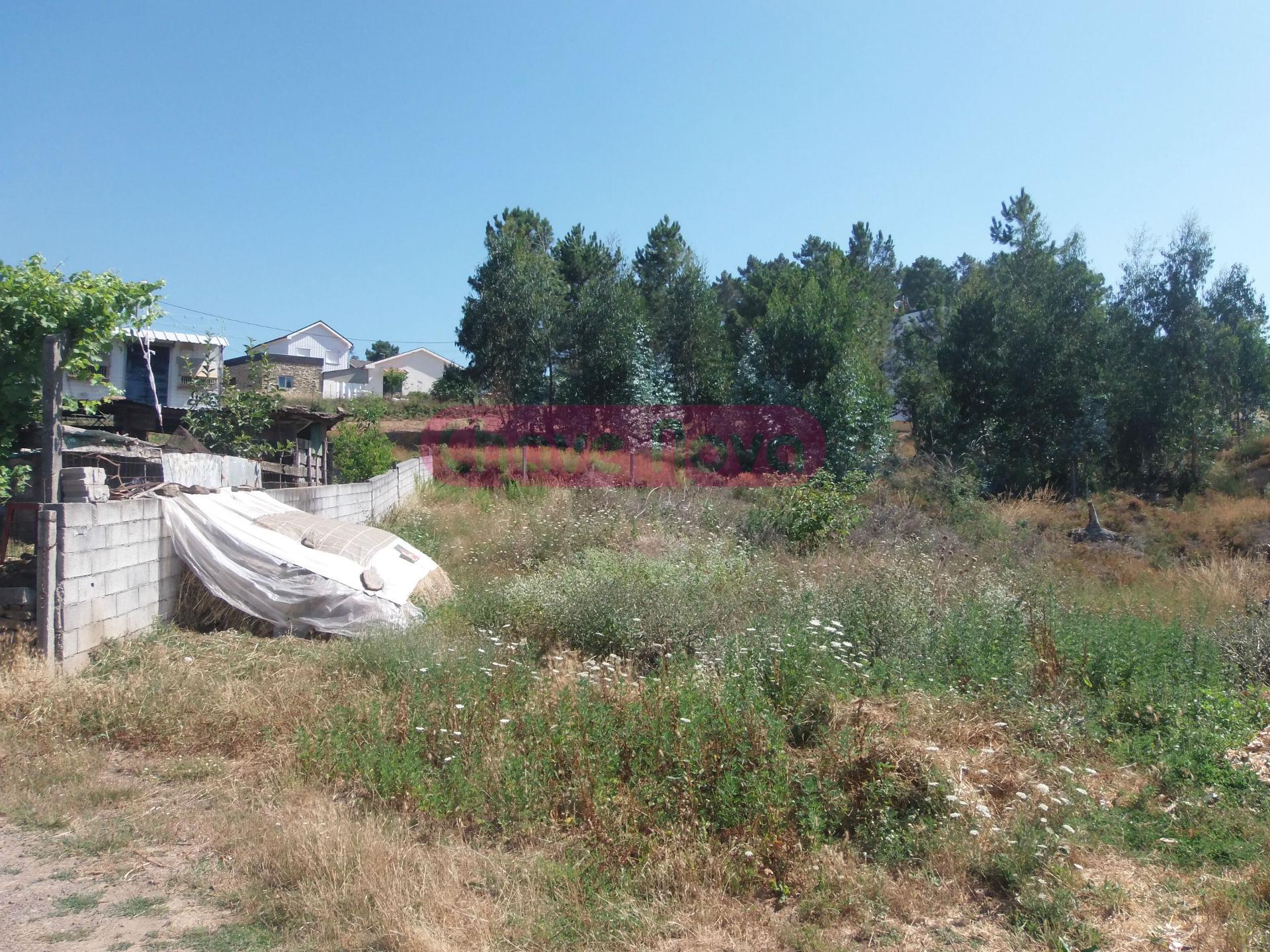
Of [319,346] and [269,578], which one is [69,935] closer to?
[269,578]

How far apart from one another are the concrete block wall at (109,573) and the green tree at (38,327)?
1.16 metres

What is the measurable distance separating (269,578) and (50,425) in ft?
5.56

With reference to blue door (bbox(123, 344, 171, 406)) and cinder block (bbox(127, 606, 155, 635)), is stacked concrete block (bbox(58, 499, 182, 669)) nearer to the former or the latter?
cinder block (bbox(127, 606, 155, 635))

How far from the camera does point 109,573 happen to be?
5.34m

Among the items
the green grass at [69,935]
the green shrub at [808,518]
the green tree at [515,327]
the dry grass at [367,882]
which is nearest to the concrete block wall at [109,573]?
the dry grass at [367,882]

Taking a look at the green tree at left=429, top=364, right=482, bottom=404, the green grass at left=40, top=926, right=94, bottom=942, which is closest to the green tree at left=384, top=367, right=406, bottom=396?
the green tree at left=429, top=364, right=482, bottom=404

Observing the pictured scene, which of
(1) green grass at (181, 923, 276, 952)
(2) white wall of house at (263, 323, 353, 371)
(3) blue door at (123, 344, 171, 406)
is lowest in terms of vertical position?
(1) green grass at (181, 923, 276, 952)

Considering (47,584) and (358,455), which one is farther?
(358,455)

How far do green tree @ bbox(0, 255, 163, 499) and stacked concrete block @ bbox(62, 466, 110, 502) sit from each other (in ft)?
2.47

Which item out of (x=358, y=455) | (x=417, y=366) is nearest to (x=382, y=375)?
(x=417, y=366)

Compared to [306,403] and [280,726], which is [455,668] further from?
[306,403]

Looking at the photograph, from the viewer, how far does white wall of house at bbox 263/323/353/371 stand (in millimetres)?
45656

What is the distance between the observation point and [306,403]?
102ft

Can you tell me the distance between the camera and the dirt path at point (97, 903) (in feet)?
9.22
